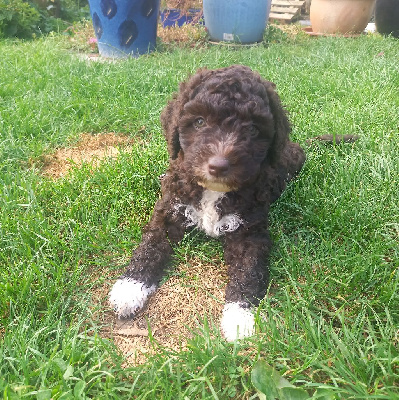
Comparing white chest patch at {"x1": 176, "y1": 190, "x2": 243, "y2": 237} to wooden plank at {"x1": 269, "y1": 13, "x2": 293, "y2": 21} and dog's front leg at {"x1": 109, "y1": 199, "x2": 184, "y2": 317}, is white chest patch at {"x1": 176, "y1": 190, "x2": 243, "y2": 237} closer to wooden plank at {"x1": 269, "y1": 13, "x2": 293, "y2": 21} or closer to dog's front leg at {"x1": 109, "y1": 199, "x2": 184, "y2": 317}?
dog's front leg at {"x1": 109, "y1": 199, "x2": 184, "y2": 317}

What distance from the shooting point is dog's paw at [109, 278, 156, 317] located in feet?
7.32

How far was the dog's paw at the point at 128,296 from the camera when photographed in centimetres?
223

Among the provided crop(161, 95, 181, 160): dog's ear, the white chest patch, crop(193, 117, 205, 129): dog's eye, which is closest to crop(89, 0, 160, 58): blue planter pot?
crop(161, 95, 181, 160): dog's ear

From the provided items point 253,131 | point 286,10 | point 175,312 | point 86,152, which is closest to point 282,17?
point 286,10

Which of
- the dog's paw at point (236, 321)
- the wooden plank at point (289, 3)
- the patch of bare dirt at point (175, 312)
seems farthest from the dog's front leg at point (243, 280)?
the wooden plank at point (289, 3)

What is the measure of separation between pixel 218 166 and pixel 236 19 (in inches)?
280

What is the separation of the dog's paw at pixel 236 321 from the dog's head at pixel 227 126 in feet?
2.23

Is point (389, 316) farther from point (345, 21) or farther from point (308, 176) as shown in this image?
point (345, 21)

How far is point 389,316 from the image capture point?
192cm

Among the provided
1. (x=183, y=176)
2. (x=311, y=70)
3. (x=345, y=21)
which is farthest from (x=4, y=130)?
(x=345, y=21)

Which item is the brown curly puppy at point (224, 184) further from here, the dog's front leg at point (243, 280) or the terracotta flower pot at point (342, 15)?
the terracotta flower pot at point (342, 15)

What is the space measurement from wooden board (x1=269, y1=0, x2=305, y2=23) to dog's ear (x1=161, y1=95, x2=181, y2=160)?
490 inches

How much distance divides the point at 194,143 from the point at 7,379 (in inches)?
60.8

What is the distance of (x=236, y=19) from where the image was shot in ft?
27.1
